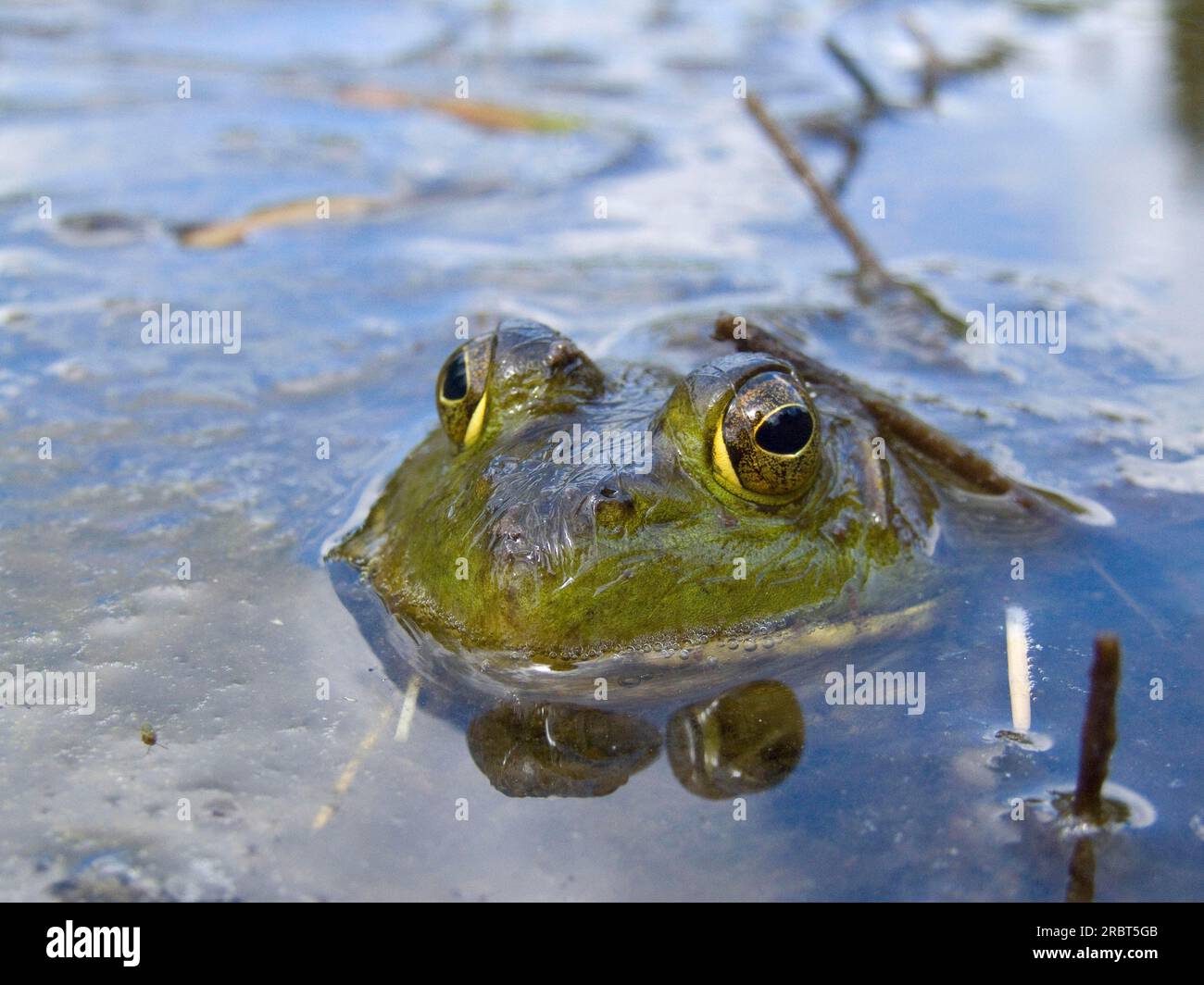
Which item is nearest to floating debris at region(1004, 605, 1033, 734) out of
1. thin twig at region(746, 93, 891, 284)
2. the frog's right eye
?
the frog's right eye

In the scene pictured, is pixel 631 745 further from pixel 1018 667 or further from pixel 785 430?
pixel 1018 667

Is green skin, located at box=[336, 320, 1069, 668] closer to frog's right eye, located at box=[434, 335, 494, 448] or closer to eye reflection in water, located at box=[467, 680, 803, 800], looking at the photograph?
frog's right eye, located at box=[434, 335, 494, 448]

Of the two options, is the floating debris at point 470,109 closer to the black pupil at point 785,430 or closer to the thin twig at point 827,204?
the thin twig at point 827,204

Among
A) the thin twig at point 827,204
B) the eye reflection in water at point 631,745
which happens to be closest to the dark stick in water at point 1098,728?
the eye reflection in water at point 631,745

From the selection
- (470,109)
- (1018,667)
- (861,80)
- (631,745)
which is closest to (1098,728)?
(1018,667)
